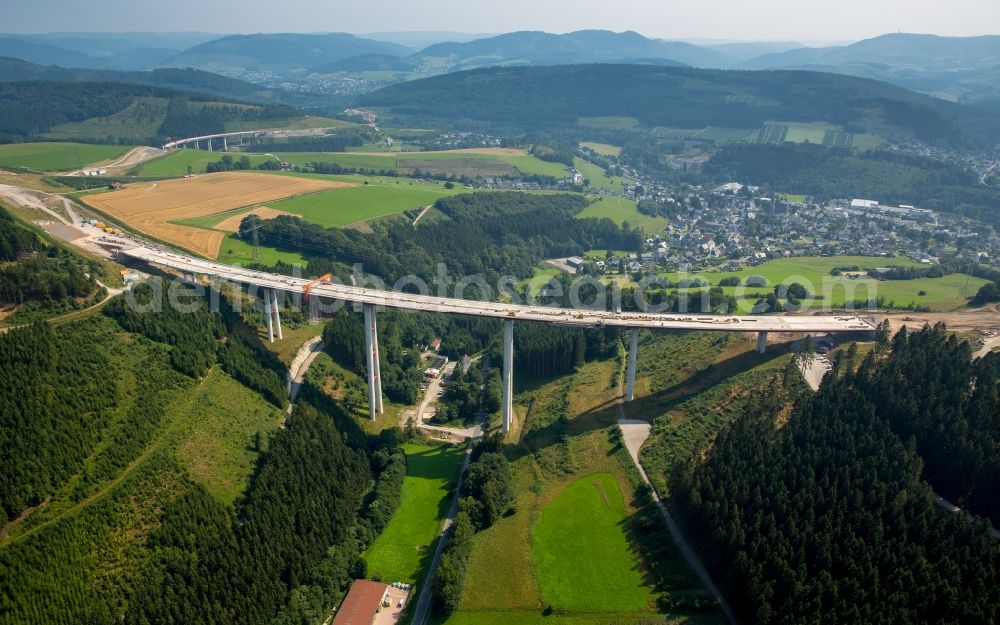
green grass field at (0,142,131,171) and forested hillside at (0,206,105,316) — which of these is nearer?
forested hillside at (0,206,105,316)

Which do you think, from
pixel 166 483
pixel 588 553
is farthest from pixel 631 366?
pixel 166 483

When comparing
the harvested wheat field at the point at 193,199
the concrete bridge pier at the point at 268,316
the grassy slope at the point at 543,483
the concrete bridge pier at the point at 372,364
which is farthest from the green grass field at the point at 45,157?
the grassy slope at the point at 543,483

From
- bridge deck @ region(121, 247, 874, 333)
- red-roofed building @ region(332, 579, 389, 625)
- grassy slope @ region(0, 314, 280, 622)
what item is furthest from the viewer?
bridge deck @ region(121, 247, 874, 333)

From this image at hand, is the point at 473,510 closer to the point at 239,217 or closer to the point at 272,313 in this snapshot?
the point at 272,313

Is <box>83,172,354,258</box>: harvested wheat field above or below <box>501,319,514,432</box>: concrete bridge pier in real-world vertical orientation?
above

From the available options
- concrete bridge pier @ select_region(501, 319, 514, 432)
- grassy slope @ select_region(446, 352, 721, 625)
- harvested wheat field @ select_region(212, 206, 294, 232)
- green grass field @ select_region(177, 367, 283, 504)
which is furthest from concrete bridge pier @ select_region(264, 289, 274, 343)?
harvested wheat field @ select_region(212, 206, 294, 232)

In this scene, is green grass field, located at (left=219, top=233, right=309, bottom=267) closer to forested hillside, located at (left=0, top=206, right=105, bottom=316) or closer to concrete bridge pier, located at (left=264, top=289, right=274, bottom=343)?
concrete bridge pier, located at (left=264, top=289, right=274, bottom=343)

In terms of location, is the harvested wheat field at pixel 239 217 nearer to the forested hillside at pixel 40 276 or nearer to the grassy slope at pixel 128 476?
the forested hillside at pixel 40 276
